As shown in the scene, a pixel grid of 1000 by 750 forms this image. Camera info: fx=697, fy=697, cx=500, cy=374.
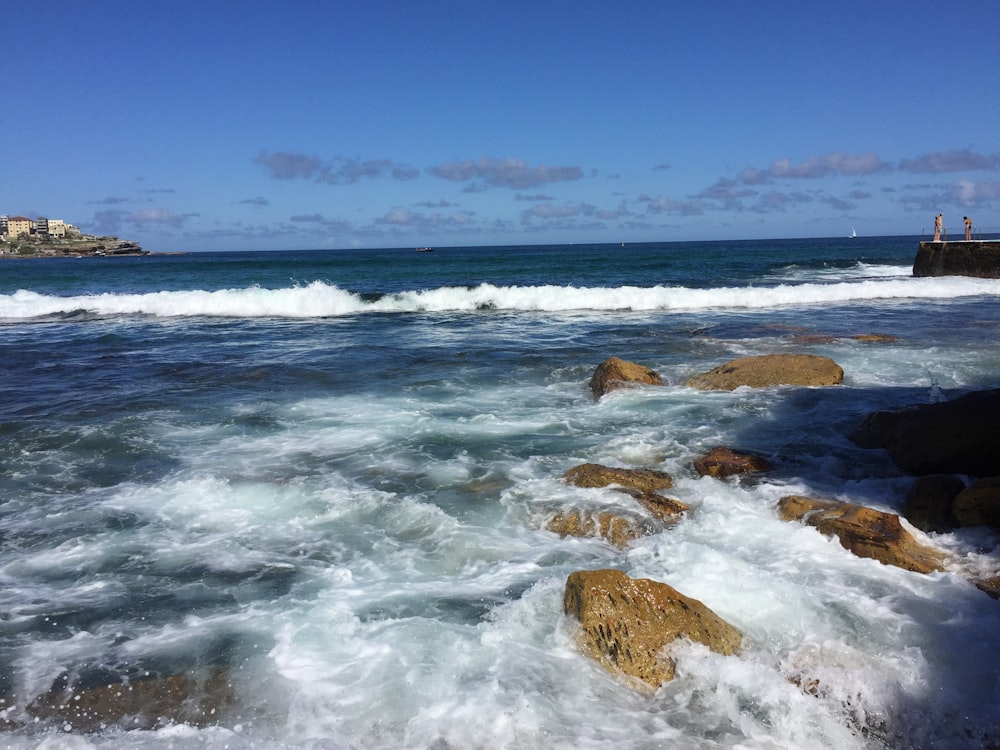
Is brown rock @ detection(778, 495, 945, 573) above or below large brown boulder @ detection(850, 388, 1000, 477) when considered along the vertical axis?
below

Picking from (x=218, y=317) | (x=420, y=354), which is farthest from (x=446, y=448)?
(x=218, y=317)

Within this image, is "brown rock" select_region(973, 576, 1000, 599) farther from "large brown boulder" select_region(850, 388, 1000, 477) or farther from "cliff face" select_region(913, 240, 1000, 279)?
"cliff face" select_region(913, 240, 1000, 279)

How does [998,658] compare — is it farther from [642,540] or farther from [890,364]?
[890,364]

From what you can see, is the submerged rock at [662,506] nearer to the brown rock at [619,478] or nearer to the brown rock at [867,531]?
the brown rock at [619,478]

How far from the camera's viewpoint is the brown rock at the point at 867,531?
203 inches

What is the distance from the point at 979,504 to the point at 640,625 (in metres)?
3.27

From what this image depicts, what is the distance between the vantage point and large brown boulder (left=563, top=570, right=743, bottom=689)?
13.2ft

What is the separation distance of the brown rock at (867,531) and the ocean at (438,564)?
0.38 ft

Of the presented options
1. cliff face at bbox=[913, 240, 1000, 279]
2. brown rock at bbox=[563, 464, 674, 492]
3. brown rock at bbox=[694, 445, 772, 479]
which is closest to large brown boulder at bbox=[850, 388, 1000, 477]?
brown rock at bbox=[694, 445, 772, 479]

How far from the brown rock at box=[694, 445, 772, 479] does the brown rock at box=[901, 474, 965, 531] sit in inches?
55.0

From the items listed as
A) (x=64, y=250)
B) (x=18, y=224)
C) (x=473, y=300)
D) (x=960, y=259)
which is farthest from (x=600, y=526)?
(x=18, y=224)

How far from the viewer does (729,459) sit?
719 centimetres

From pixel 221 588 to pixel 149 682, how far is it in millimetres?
1143

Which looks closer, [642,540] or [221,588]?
[221,588]
